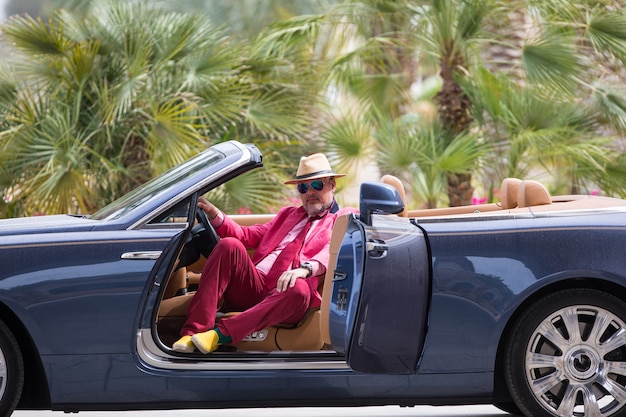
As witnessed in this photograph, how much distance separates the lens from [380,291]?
5258 mm

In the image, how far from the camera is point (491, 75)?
13.3 m

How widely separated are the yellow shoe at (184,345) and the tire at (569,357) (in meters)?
1.50

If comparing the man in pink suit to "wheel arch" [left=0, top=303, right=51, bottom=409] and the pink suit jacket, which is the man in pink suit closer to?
the pink suit jacket

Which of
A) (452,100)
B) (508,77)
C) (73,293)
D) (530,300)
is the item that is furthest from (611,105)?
(73,293)

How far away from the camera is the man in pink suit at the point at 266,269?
5.68m

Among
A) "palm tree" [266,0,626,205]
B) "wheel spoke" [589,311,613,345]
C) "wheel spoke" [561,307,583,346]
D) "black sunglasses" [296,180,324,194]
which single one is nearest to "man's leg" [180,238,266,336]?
"black sunglasses" [296,180,324,194]

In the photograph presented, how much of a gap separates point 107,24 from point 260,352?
8.18 m

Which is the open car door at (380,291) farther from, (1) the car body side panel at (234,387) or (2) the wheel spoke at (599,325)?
(2) the wheel spoke at (599,325)

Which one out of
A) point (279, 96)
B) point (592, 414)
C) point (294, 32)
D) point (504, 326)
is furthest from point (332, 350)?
point (294, 32)

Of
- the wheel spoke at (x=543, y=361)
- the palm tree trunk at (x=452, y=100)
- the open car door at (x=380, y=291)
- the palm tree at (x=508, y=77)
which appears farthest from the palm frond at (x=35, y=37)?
the wheel spoke at (x=543, y=361)

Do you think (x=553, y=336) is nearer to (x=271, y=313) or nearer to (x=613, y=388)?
(x=613, y=388)

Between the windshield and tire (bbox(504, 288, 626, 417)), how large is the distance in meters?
1.75

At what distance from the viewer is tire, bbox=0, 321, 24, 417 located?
543 centimetres

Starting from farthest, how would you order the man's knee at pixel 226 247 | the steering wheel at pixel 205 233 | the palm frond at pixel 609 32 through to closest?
the palm frond at pixel 609 32 < the steering wheel at pixel 205 233 < the man's knee at pixel 226 247
